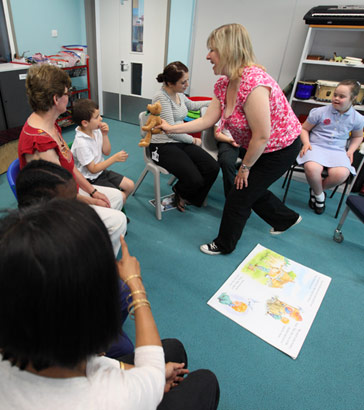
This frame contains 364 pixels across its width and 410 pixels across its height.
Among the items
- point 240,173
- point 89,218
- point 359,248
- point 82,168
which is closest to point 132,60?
point 82,168

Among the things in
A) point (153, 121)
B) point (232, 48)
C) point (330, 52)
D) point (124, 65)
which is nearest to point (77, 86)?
point (124, 65)

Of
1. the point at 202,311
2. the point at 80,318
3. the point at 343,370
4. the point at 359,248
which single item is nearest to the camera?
the point at 80,318

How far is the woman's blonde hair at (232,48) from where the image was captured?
4.66 feet

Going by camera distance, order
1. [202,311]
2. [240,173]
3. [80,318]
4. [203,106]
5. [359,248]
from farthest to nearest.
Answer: [203,106] → [359,248] → [240,173] → [202,311] → [80,318]

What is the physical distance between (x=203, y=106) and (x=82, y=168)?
1.40 meters

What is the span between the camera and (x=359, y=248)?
2242 millimetres

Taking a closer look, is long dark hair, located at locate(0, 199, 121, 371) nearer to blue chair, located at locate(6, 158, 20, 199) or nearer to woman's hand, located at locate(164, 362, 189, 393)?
woman's hand, located at locate(164, 362, 189, 393)

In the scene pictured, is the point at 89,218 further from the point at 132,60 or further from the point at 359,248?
the point at 132,60

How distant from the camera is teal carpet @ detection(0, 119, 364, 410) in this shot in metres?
→ 1.26

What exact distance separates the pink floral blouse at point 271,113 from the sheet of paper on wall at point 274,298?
813mm

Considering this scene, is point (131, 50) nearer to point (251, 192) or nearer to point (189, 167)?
point (189, 167)

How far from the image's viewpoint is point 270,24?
323 cm

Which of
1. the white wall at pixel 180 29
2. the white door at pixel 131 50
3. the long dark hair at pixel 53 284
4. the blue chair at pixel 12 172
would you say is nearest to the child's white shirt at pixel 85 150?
the blue chair at pixel 12 172

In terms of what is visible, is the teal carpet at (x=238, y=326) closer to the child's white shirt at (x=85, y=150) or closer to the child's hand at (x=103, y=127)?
the child's white shirt at (x=85, y=150)
